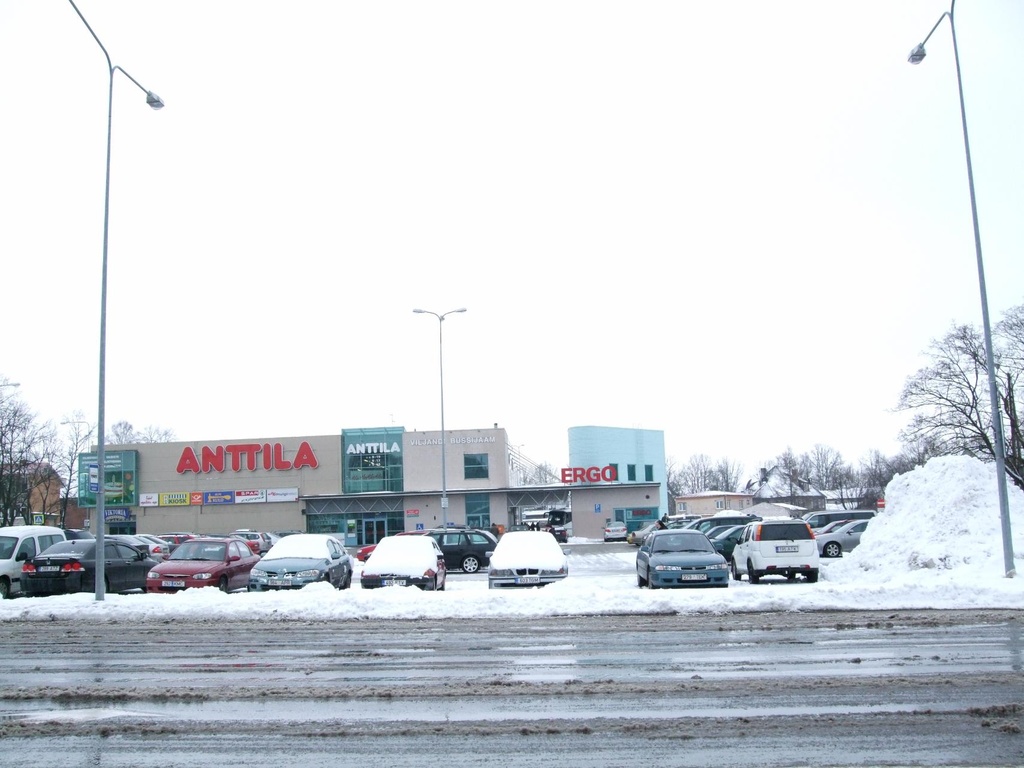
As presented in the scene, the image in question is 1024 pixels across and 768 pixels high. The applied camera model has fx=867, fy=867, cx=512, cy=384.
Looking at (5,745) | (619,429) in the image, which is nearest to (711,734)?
(5,745)

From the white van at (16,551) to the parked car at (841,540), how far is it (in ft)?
86.1

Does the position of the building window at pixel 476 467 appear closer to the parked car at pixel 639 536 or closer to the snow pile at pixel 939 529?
the parked car at pixel 639 536

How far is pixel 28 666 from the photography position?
10562 millimetres

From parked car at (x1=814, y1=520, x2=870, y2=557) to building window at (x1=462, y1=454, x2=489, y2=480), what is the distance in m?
28.2

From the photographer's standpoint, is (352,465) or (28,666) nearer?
(28,666)

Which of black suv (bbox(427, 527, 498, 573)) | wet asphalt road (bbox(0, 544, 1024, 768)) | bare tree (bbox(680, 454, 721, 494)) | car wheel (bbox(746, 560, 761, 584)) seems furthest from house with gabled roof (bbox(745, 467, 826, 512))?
wet asphalt road (bbox(0, 544, 1024, 768))

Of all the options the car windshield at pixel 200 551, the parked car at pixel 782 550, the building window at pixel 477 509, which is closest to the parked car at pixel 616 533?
the building window at pixel 477 509

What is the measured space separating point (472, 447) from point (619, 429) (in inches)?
1518

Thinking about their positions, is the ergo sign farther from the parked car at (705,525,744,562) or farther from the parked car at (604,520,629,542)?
the parked car at (705,525,744,562)

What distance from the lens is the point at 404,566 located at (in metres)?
19.7

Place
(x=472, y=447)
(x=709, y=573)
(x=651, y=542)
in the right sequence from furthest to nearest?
(x=472, y=447), (x=651, y=542), (x=709, y=573)

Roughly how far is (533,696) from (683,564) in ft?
35.7

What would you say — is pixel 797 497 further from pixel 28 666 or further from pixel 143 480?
pixel 28 666

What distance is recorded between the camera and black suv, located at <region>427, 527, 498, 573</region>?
30047mm
